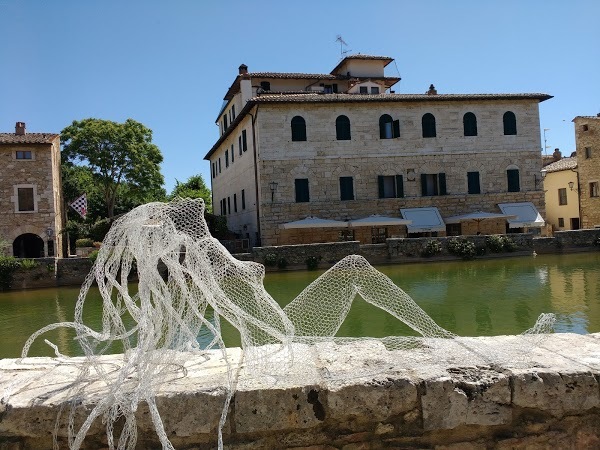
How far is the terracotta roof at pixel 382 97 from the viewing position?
3122cm

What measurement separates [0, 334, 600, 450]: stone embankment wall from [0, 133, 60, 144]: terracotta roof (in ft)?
110

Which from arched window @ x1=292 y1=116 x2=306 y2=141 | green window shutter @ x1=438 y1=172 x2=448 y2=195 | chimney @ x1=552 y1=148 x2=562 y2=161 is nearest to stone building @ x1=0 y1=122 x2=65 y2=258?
arched window @ x1=292 y1=116 x2=306 y2=141

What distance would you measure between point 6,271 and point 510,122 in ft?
97.3

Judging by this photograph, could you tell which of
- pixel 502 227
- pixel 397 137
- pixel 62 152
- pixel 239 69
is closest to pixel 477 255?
pixel 502 227

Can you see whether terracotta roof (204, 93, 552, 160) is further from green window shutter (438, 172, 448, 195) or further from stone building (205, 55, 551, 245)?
green window shutter (438, 172, 448, 195)

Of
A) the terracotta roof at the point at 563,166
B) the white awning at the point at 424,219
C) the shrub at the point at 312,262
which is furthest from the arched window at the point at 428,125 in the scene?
the terracotta roof at the point at 563,166

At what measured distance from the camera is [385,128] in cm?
3297

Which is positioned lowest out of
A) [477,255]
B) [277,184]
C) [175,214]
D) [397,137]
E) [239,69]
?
[477,255]

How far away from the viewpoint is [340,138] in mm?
32406

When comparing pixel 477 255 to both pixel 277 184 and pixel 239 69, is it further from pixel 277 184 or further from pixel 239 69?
pixel 239 69

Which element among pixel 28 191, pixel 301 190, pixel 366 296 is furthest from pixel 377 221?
pixel 366 296

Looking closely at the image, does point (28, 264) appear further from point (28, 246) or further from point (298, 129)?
point (298, 129)

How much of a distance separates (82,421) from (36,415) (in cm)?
30

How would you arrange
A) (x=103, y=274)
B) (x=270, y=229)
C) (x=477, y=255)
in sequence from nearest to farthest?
1. (x=103, y=274)
2. (x=477, y=255)
3. (x=270, y=229)
